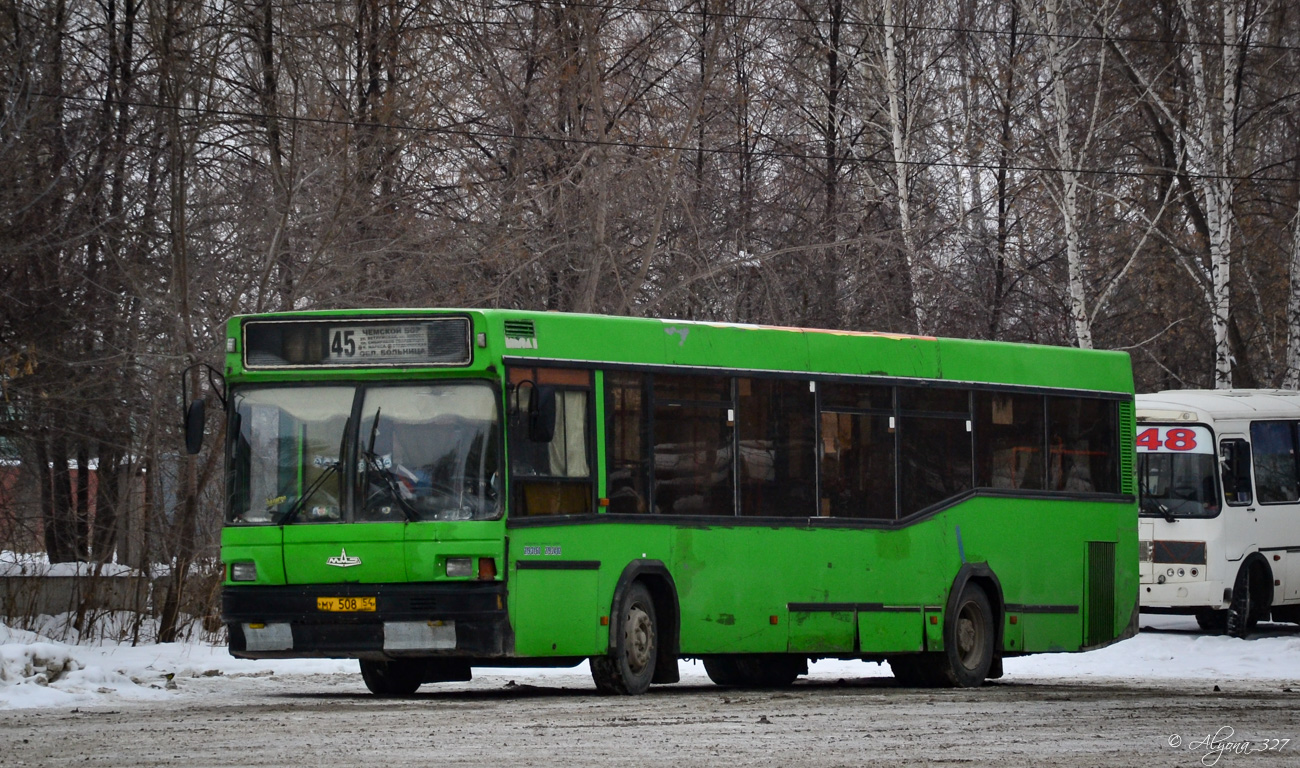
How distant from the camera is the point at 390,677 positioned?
49.0 feet

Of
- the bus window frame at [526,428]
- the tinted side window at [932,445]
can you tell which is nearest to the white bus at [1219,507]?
the tinted side window at [932,445]

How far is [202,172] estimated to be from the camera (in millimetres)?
23688

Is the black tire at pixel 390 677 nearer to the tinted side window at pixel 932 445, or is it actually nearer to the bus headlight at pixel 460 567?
the bus headlight at pixel 460 567

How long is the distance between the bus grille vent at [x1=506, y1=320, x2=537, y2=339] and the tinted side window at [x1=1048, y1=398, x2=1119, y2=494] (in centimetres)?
610

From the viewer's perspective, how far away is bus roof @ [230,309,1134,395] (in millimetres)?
13727

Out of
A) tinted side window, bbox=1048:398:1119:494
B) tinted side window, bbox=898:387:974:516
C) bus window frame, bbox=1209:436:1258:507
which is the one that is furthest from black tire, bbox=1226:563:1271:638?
tinted side window, bbox=898:387:974:516

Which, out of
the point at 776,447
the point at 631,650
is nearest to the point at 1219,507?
the point at 776,447

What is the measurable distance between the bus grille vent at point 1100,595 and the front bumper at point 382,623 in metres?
7.05

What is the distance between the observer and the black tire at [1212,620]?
2517cm

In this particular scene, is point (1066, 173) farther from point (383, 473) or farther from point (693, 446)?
point (383, 473)

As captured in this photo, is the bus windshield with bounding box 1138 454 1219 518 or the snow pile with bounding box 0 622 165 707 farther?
the bus windshield with bounding box 1138 454 1219 518

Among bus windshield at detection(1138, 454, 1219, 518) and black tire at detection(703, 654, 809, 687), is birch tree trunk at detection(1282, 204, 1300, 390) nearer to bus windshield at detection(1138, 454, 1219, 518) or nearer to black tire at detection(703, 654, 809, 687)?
bus windshield at detection(1138, 454, 1219, 518)

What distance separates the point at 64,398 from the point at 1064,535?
10.4 meters

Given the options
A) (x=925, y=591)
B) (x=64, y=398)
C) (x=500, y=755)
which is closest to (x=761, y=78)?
(x=64, y=398)
